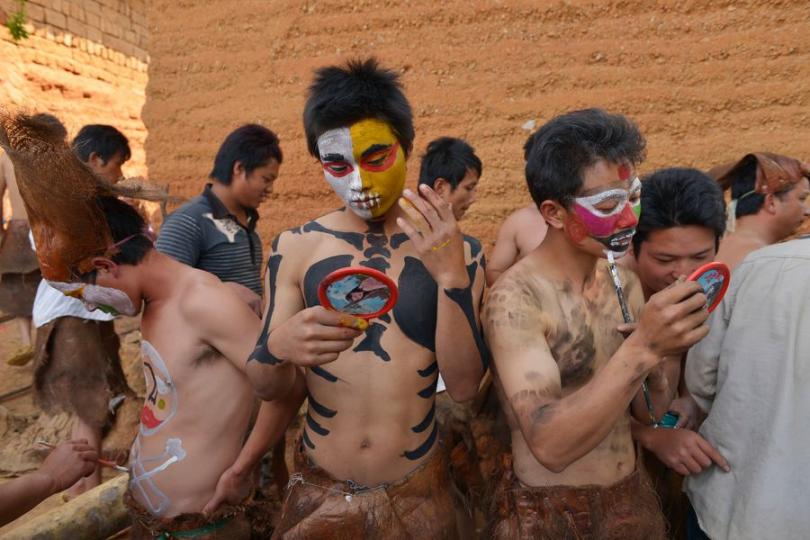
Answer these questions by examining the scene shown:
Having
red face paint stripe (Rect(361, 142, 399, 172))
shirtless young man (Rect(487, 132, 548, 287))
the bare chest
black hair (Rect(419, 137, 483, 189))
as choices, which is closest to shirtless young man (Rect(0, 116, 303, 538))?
red face paint stripe (Rect(361, 142, 399, 172))

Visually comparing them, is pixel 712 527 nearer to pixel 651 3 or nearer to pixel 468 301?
pixel 468 301

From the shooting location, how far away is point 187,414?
2480 mm

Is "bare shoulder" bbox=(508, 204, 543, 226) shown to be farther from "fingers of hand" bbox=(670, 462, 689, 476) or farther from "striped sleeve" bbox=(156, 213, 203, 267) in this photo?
"fingers of hand" bbox=(670, 462, 689, 476)

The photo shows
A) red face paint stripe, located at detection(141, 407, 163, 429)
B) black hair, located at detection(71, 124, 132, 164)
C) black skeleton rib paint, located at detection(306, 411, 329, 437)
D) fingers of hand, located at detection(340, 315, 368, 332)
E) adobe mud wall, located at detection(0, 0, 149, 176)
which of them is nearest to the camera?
fingers of hand, located at detection(340, 315, 368, 332)

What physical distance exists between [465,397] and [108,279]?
1.48 metres

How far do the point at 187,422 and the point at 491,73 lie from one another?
4.71m

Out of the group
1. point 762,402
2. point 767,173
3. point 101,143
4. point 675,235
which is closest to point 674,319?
point 762,402

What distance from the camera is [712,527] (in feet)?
6.93

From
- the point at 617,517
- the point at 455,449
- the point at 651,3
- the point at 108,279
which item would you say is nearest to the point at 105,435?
the point at 108,279

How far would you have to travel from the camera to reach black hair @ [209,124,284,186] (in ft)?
13.6

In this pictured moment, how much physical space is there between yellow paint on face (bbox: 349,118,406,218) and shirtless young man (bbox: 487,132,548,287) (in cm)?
227

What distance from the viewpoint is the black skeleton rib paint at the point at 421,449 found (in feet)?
7.30

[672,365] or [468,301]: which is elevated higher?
Result: [468,301]

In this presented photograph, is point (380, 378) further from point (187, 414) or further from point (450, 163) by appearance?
point (450, 163)
